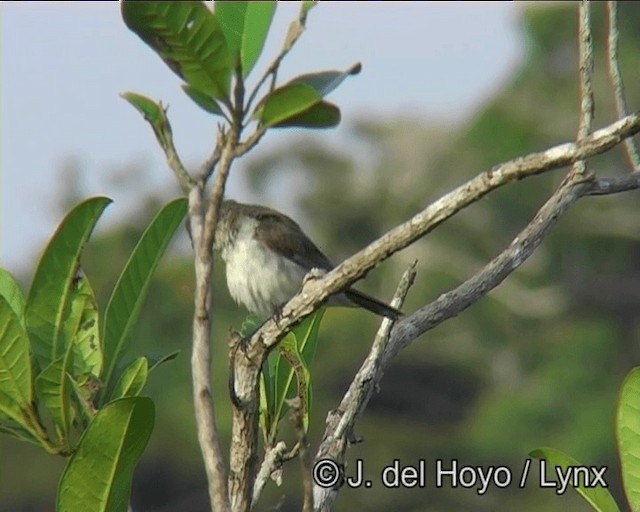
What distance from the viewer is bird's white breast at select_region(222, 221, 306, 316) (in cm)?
411

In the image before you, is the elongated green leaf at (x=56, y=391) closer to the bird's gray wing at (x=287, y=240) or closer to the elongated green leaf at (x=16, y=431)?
the elongated green leaf at (x=16, y=431)

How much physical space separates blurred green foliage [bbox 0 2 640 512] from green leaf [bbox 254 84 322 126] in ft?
64.6

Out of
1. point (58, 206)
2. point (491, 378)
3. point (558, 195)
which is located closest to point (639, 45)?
point (491, 378)

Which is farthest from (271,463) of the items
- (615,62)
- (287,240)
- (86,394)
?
(287,240)

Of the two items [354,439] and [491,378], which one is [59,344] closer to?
[354,439]

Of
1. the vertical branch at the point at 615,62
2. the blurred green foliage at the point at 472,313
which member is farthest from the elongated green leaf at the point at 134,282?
the blurred green foliage at the point at 472,313

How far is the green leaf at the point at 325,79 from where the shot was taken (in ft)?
4.96

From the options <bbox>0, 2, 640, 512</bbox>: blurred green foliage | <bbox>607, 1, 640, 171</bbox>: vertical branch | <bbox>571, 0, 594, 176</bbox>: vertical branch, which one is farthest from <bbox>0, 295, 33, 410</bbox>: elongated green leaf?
<bbox>0, 2, 640, 512</bbox>: blurred green foliage

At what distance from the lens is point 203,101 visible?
58.5 inches

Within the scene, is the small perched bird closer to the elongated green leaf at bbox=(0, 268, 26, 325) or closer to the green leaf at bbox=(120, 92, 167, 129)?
the elongated green leaf at bbox=(0, 268, 26, 325)

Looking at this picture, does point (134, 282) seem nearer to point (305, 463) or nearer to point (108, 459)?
point (108, 459)

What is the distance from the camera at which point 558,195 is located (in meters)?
2.00

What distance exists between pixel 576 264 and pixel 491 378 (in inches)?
116

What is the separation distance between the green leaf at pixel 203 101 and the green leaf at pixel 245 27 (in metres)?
0.06
